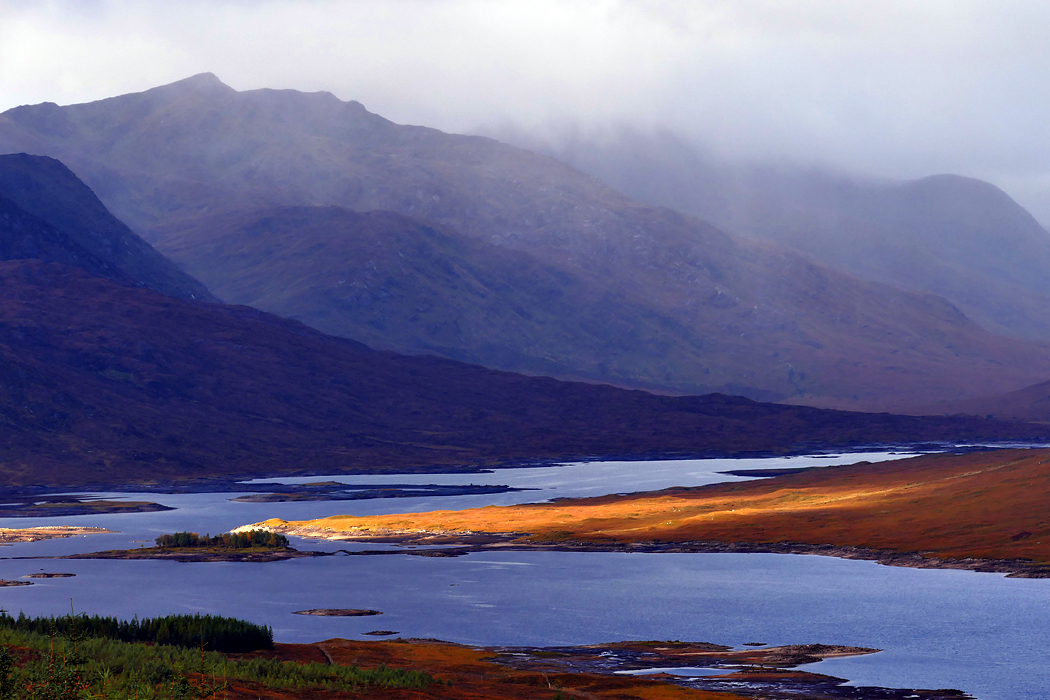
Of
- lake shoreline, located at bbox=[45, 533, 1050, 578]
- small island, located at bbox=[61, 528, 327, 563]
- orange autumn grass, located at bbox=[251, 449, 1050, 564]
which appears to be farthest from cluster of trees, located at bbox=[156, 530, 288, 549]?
orange autumn grass, located at bbox=[251, 449, 1050, 564]

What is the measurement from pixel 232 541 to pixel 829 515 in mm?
47527

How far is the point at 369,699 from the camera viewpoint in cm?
3456

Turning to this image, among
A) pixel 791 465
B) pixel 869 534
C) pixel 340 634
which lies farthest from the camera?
pixel 791 465

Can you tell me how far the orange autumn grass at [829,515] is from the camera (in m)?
84.0

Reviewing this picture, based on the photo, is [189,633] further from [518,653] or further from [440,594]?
[440,594]

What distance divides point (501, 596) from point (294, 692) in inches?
1457

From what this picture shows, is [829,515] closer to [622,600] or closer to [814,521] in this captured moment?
[814,521]

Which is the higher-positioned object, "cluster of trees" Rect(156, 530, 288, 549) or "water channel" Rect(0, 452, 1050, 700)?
"cluster of trees" Rect(156, 530, 288, 549)

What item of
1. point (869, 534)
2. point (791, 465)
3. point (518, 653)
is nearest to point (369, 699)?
point (518, 653)

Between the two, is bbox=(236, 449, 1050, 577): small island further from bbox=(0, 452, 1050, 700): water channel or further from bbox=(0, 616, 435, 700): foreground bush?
bbox=(0, 616, 435, 700): foreground bush

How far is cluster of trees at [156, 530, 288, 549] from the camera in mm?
96312

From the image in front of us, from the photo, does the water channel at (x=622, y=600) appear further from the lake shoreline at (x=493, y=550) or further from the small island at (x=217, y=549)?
the small island at (x=217, y=549)

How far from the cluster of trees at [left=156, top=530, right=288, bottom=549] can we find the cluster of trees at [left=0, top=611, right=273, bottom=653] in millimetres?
50491

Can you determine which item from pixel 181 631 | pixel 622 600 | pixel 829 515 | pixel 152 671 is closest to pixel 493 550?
pixel 622 600
